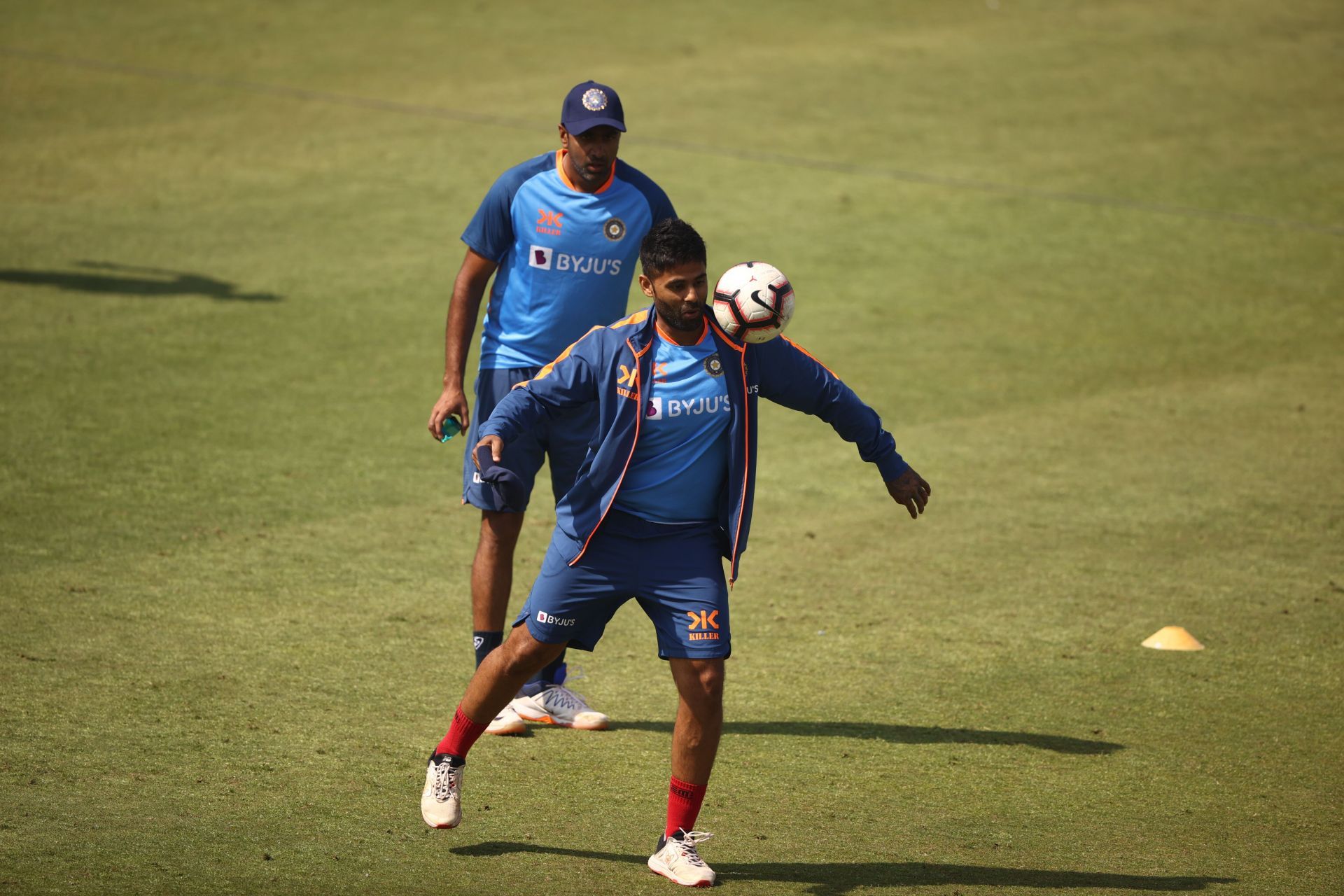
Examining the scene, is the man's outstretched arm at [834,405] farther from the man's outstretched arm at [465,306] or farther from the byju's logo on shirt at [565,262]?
the man's outstretched arm at [465,306]

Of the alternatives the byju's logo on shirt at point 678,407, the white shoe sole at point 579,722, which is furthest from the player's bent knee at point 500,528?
the byju's logo on shirt at point 678,407

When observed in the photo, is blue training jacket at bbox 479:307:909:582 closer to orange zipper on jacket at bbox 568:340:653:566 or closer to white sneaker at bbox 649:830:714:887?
orange zipper on jacket at bbox 568:340:653:566

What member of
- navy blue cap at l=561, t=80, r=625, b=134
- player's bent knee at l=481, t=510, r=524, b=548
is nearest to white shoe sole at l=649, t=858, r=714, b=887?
player's bent knee at l=481, t=510, r=524, b=548

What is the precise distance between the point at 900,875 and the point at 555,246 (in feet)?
9.41

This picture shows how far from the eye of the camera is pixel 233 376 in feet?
34.4

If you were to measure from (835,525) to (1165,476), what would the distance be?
2435mm

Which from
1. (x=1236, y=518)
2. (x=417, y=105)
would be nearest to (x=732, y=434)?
(x=1236, y=518)

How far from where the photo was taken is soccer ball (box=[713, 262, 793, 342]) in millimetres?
4816

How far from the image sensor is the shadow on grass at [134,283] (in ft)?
39.5

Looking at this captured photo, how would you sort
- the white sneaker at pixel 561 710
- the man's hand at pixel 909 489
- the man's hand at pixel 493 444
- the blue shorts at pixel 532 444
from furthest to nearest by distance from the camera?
the white sneaker at pixel 561 710 → the blue shorts at pixel 532 444 → the man's hand at pixel 909 489 → the man's hand at pixel 493 444

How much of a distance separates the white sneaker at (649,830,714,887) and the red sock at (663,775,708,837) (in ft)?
0.08

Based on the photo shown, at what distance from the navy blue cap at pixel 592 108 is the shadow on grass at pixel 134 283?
6.79 m

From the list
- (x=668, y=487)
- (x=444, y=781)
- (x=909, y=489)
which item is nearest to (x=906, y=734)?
(x=909, y=489)

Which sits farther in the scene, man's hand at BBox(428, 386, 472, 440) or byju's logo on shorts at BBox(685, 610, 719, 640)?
man's hand at BBox(428, 386, 472, 440)
